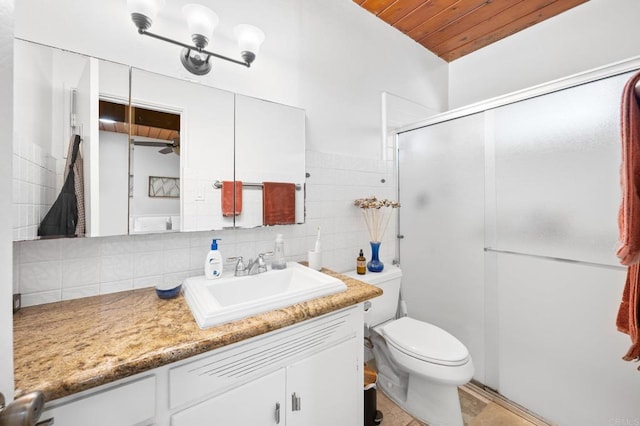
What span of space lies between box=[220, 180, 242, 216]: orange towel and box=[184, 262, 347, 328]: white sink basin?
1.02 feet

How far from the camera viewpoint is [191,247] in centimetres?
123

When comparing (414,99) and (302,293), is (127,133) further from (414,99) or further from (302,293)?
(414,99)

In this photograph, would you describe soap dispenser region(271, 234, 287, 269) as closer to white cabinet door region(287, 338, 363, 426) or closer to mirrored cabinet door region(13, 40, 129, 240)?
white cabinet door region(287, 338, 363, 426)

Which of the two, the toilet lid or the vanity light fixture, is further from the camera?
the toilet lid

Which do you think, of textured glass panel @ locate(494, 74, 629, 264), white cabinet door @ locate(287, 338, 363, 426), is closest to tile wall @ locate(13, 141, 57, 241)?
white cabinet door @ locate(287, 338, 363, 426)

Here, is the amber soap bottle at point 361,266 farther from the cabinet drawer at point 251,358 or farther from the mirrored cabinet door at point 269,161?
the cabinet drawer at point 251,358

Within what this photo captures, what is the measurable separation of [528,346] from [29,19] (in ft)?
8.88

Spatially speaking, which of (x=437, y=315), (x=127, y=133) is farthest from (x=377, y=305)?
(x=127, y=133)

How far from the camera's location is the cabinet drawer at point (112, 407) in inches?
23.4

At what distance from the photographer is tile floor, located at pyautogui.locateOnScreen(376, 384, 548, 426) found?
1.40 m

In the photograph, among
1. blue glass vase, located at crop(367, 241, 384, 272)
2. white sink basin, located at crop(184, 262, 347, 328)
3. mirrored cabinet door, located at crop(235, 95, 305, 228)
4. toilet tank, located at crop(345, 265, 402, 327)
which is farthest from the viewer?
blue glass vase, located at crop(367, 241, 384, 272)

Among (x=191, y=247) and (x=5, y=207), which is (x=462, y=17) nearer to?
(x=191, y=247)

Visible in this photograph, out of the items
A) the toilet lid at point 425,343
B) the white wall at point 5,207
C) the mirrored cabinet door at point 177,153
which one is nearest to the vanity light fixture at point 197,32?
the mirrored cabinet door at point 177,153

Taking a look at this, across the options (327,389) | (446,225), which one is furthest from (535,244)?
(327,389)
